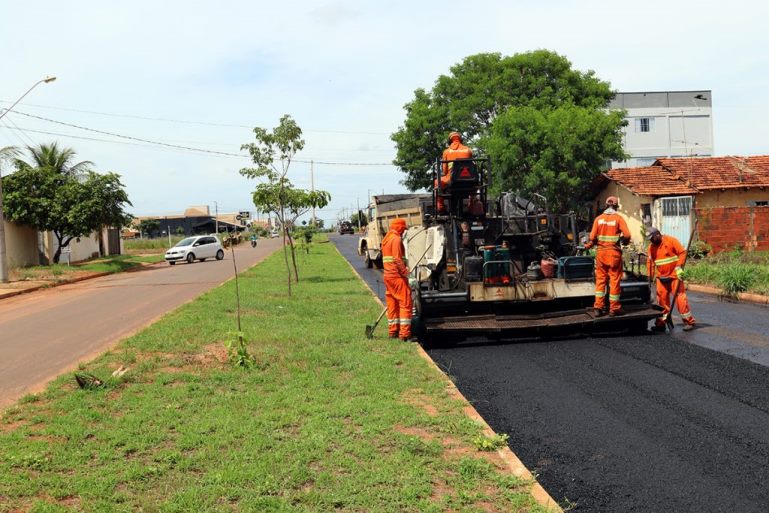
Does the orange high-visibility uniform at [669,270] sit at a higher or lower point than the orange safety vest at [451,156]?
lower

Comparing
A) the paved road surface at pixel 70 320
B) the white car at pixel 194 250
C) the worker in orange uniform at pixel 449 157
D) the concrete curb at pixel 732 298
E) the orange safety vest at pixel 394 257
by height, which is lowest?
the concrete curb at pixel 732 298

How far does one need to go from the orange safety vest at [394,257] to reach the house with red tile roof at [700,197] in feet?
47.8

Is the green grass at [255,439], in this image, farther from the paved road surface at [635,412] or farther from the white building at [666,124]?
the white building at [666,124]

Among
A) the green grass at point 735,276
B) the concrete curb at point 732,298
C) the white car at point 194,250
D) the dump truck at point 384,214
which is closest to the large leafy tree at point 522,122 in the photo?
the dump truck at point 384,214

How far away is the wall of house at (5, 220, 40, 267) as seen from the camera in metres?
29.0

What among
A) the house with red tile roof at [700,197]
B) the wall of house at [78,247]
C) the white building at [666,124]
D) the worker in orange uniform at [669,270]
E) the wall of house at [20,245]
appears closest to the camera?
the worker in orange uniform at [669,270]

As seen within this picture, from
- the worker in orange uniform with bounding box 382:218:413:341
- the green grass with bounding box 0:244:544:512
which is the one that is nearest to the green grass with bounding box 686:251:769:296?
the worker in orange uniform with bounding box 382:218:413:341

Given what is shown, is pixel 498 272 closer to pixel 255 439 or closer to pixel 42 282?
pixel 255 439

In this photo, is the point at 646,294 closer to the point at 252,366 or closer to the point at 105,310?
the point at 252,366

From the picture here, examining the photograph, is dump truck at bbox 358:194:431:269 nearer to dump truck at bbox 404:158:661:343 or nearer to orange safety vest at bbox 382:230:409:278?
dump truck at bbox 404:158:661:343

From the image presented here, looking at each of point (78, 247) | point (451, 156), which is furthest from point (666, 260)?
point (78, 247)

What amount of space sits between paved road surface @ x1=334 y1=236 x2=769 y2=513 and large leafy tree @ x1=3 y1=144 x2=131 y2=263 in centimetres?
2380

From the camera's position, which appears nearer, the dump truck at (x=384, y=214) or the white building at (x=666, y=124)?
the dump truck at (x=384, y=214)

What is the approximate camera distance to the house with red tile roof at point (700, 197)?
21.1 m
